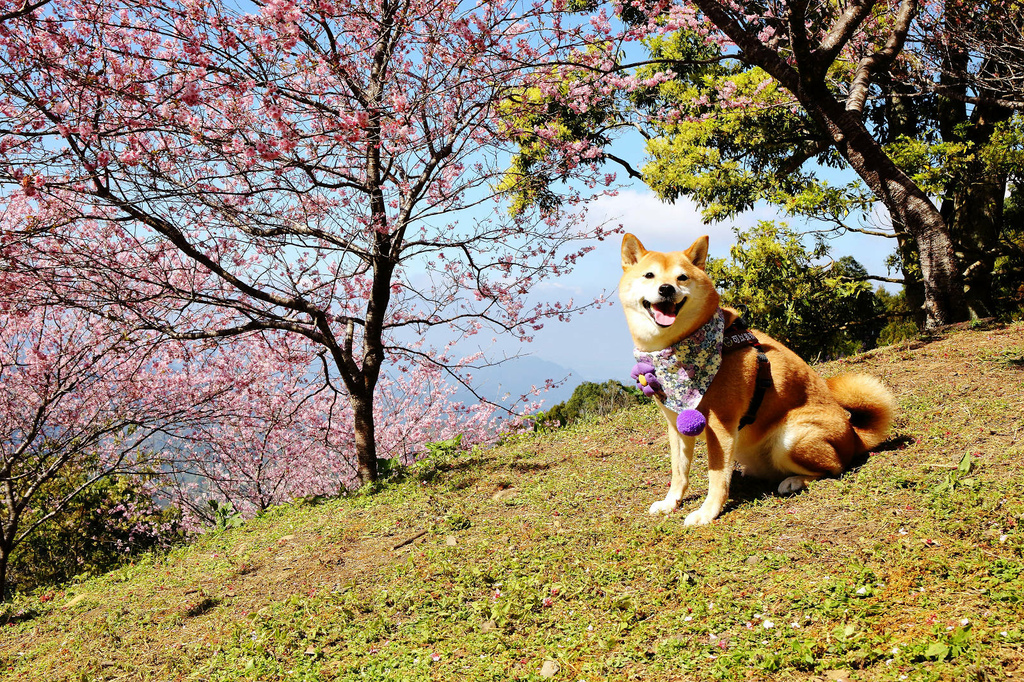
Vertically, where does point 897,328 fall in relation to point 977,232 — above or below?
below

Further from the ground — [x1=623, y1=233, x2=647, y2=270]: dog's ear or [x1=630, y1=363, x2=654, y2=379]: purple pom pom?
[x1=623, y1=233, x2=647, y2=270]: dog's ear

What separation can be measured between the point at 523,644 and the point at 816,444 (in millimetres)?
2399

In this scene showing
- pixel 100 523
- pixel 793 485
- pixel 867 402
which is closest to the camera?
pixel 793 485

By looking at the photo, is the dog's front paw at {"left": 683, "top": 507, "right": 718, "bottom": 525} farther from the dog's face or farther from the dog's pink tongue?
the dog's pink tongue

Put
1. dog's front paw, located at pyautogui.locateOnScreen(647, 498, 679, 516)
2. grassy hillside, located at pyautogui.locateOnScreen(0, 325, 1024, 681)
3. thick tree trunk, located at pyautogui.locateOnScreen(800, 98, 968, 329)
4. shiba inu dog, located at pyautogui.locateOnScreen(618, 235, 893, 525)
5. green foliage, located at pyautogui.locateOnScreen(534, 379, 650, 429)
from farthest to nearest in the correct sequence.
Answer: green foliage, located at pyautogui.locateOnScreen(534, 379, 650, 429), thick tree trunk, located at pyautogui.locateOnScreen(800, 98, 968, 329), dog's front paw, located at pyautogui.locateOnScreen(647, 498, 679, 516), shiba inu dog, located at pyautogui.locateOnScreen(618, 235, 893, 525), grassy hillside, located at pyautogui.locateOnScreen(0, 325, 1024, 681)

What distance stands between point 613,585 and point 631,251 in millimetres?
2121

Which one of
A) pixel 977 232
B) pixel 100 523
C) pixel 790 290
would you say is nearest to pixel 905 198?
pixel 790 290

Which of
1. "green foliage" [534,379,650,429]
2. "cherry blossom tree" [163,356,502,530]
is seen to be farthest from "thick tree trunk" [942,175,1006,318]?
"cherry blossom tree" [163,356,502,530]

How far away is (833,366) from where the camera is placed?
8.66m

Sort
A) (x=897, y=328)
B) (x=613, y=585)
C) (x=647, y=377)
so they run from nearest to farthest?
(x=613, y=585) < (x=647, y=377) < (x=897, y=328)

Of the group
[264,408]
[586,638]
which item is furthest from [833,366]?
[264,408]

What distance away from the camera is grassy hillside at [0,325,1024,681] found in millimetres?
3105

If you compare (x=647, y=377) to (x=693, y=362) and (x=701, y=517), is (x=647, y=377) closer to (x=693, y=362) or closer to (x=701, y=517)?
(x=693, y=362)

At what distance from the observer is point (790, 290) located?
11.4m
